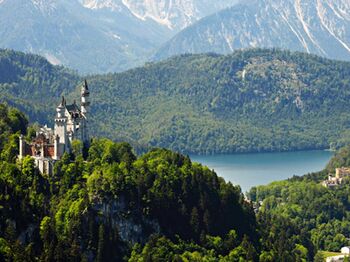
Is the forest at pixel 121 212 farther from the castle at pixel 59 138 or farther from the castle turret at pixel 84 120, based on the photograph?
the castle turret at pixel 84 120

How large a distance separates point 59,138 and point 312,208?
47.0 meters

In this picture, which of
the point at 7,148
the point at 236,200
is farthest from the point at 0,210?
the point at 236,200

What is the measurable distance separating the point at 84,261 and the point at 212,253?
14652 millimetres

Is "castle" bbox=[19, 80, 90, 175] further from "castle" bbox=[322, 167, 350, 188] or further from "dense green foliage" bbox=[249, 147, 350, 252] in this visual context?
"castle" bbox=[322, 167, 350, 188]

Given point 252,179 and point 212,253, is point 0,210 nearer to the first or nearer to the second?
point 212,253

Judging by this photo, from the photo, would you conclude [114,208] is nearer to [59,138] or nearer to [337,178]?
[59,138]

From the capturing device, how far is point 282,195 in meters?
136

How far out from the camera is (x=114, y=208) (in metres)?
85.1

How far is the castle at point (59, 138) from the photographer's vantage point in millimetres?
87438

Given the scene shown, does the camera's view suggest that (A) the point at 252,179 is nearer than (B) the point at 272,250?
No

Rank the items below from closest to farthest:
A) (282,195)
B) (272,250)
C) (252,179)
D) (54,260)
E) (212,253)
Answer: (54,260) < (212,253) < (272,250) < (282,195) < (252,179)

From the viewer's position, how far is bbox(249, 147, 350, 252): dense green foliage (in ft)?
373

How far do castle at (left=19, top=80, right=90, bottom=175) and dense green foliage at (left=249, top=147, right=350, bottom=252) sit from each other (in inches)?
823

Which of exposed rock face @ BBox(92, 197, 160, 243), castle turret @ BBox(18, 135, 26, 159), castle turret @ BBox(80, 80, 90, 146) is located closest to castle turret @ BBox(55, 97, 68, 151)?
castle turret @ BBox(18, 135, 26, 159)
